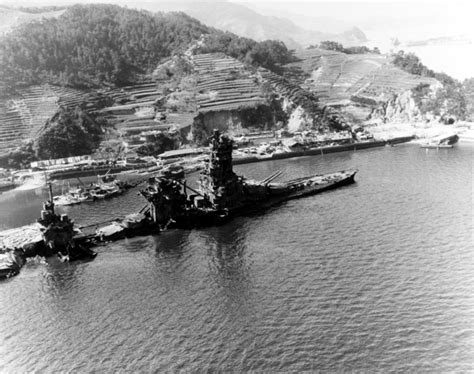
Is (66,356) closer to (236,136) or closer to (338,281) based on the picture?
(338,281)

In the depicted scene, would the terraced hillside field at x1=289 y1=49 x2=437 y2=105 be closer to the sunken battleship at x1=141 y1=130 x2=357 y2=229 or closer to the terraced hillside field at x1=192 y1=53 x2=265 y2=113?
the terraced hillside field at x1=192 y1=53 x2=265 y2=113

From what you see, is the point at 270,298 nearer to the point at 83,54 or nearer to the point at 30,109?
the point at 30,109

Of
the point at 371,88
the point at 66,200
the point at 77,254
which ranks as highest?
the point at 371,88

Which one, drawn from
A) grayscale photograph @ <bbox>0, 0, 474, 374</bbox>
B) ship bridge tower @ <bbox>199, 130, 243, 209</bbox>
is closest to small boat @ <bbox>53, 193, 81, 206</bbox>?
grayscale photograph @ <bbox>0, 0, 474, 374</bbox>

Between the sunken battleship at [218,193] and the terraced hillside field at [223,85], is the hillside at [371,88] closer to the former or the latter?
the terraced hillside field at [223,85]

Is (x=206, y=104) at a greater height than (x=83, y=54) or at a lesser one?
lesser

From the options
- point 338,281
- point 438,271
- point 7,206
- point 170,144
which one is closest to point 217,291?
point 338,281

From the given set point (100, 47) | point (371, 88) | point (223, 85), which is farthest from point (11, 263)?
point (371, 88)

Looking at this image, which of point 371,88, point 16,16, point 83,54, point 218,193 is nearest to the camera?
point 218,193
